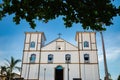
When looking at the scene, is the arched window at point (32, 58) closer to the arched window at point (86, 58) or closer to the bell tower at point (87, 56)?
the bell tower at point (87, 56)

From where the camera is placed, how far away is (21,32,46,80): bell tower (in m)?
34.3

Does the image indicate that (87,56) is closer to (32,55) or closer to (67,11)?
(32,55)

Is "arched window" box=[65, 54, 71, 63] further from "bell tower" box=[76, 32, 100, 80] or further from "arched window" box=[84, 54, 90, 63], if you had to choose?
"arched window" box=[84, 54, 90, 63]

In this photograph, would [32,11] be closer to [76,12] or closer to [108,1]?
[76,12]

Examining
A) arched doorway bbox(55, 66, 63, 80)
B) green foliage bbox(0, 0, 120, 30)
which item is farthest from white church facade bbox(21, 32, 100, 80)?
green foliage bbox(0, 0, 120, 30)

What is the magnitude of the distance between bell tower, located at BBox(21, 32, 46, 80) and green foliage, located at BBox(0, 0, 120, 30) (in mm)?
30621

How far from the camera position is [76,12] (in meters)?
4.42

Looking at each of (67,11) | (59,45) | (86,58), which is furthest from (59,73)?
(67,11)

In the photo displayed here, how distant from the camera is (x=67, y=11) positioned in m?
4.46

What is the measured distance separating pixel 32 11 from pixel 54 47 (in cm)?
3322

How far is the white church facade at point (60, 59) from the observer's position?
3422 centimetres

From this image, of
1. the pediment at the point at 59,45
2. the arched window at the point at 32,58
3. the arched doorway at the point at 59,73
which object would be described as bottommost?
the arched doorway at the point at 59,73

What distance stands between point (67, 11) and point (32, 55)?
32917 millimetres

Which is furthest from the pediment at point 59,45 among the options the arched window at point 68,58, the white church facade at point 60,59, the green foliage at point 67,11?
the green foliage at point 67,11
